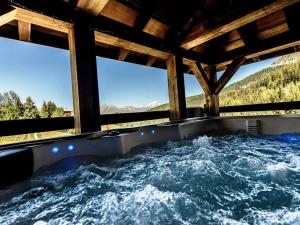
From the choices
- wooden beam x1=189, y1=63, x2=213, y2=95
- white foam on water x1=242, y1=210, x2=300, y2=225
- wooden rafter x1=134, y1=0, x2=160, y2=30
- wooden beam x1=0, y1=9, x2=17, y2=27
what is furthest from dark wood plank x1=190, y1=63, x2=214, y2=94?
white foam on water x1=242, y1=210, x2=300, y2=225

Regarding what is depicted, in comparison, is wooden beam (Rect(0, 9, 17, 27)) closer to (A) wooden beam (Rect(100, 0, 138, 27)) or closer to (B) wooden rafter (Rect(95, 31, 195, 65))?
(B) wooden rafter (Rect(95, 31, 195, 65))

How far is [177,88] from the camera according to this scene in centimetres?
350

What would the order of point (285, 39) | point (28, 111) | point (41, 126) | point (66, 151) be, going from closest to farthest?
point (66, 151) < point (41, 126) < point (285, 39) < point (28, 111)

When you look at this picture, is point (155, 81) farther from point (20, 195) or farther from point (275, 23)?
point (20, 195)

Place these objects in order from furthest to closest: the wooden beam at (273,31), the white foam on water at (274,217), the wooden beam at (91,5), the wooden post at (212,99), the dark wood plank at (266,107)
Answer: the wooden post at (212,99)
the dark wood plank at (266,107)
the wooden beam at (273,31)
the wooden beam at (91,5)
the white foam on water at (274,217)

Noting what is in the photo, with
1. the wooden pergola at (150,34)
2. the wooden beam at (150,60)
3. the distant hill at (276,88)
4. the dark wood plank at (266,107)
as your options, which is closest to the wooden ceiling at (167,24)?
the wooden pergola at (150,34)

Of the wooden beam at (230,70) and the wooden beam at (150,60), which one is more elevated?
the wooden beam at (150,60)

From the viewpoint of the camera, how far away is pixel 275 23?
3189 millimetres

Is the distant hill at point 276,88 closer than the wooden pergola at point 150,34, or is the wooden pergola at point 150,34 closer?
the wooden pergola at point 150,34

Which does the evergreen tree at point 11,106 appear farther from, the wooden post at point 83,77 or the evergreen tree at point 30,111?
the wooden post at point 83,77

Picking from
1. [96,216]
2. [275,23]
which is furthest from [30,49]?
[275,23]

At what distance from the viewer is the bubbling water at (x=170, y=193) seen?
32.7 inches

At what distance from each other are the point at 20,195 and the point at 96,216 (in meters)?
0.64

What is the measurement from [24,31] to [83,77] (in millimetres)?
1036
